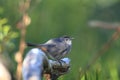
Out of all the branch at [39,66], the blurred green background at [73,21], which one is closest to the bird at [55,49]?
the branch at [39,66]

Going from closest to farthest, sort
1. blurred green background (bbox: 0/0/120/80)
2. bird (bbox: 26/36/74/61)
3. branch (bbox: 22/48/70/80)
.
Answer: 1. branch (bbox: 22/48/70/80)
2. bird (bbox: 26/36/74/61)
3. blurred green background (bbox: 0/0/120/80)

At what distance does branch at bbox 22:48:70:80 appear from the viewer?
1.61 metres

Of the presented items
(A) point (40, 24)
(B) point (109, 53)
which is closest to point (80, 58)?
(B) point (109, 53)

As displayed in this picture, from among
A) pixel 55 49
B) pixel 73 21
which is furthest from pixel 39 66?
pixel 73 21

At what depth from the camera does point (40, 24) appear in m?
6.35

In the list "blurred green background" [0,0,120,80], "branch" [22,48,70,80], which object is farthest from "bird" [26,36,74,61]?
"blurred green background" [0,0,120,80]

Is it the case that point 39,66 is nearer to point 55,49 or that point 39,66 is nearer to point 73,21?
point 55,49

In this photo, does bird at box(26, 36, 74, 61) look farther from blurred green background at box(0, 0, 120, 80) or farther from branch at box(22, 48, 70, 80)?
blurred green background at box(0, 0, 120, 80)

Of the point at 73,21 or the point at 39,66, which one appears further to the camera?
the point at 73,21

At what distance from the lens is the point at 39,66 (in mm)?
1652

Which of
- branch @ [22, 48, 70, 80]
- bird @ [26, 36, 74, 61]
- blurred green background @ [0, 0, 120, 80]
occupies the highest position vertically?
blurred green background @ [0, 0, 120, 80]

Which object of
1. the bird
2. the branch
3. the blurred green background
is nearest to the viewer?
the branch

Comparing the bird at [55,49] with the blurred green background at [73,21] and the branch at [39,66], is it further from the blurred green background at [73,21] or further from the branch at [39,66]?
the blurred green background at [73,21]

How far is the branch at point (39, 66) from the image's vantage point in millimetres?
1608
